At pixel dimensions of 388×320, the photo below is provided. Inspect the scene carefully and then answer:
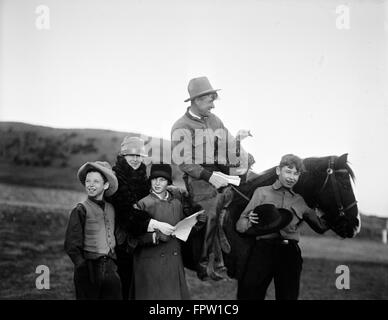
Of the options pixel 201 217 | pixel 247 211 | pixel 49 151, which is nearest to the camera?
pixel 201 217

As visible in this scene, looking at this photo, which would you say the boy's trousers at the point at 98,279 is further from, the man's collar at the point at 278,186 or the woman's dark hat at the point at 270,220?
the man's collar at the point at 278,186

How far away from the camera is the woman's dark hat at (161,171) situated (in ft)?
17.3

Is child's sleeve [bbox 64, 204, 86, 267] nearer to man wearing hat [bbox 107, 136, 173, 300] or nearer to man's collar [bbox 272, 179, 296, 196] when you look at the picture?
man wearing hat [bbox 107, 136, 173, 300]

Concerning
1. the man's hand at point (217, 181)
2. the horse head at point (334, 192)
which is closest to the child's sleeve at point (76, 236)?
the man's hand at point (217, 181)

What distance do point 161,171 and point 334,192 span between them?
147 cm

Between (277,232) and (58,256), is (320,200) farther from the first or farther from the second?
(58,256)

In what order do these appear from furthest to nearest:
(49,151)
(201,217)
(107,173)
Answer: (49,151) → (201,217) → (107,173)

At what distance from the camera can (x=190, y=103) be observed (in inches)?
226

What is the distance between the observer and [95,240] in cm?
509

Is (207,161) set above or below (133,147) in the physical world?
below

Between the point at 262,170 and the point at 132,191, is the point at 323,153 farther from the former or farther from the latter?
the point at 132,191

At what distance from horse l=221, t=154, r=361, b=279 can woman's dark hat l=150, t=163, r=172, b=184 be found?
579 mm

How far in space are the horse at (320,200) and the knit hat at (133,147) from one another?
0.87 meters

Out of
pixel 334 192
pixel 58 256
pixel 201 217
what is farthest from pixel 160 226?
pixel 334 192
